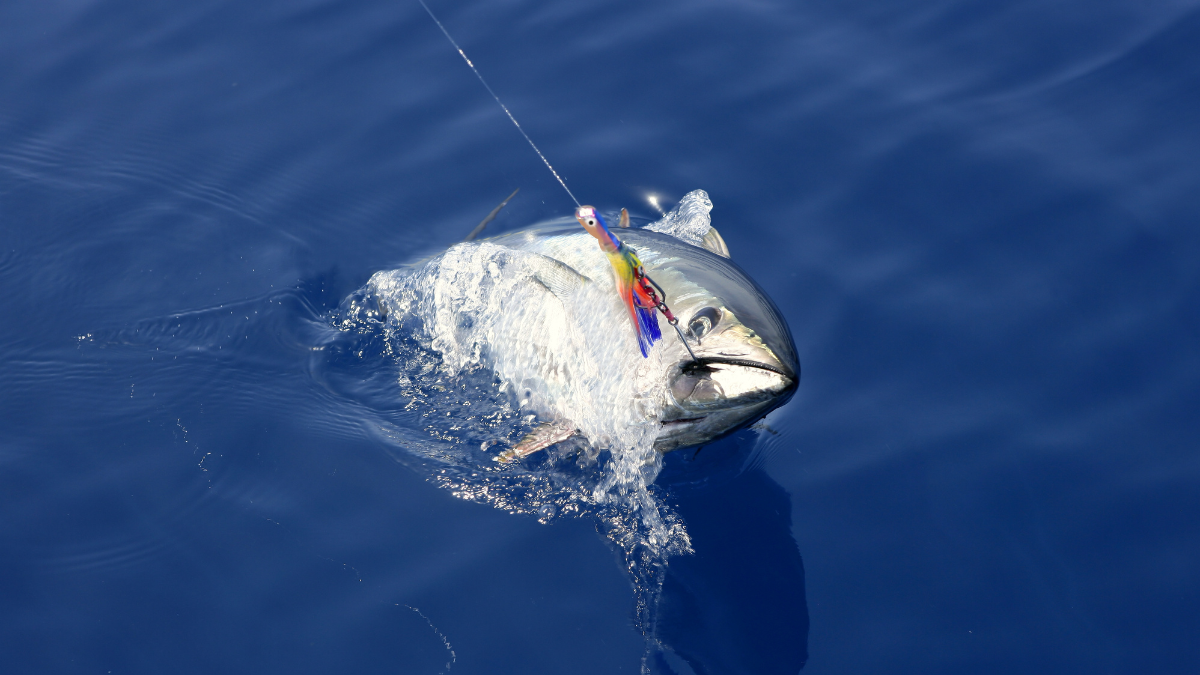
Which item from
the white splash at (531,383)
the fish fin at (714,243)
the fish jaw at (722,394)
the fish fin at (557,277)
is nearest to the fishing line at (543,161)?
the fish jaw at (722,394)

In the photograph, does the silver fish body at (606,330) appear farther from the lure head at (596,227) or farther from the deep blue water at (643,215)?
the deep blue water at (643,215)

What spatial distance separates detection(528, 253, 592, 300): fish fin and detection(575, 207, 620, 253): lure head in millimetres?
742

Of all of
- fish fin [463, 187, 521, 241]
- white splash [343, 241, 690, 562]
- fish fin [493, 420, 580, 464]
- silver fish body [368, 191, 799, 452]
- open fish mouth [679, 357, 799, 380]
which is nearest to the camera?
open fish mouth [679, 357, 799, 380]

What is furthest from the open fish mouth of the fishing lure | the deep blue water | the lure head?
the deep blue water

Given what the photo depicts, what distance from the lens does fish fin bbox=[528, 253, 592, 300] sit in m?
4.60

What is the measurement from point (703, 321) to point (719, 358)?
227mm

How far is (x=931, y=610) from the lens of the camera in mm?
4023

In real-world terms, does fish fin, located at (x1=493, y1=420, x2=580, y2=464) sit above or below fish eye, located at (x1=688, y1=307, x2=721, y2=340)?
below

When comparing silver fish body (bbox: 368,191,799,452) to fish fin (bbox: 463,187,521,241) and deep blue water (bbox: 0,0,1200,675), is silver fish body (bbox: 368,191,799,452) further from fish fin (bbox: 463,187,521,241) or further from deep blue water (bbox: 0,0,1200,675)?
deep blue water (bbox: 0,0,1200,675)

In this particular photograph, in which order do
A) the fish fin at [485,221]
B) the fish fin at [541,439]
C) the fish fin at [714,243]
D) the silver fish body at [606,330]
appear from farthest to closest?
1. the fish fin at [485,221]
2. the fish fin at [714,243]
3. the fish fin at [541,439]
4. the silver fish body at [606,330]

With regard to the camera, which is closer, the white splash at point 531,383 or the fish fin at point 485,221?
the white splash at point 531,383

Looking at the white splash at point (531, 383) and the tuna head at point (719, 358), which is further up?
the tuna head at point (719, 358)

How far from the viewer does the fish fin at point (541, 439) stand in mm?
4473

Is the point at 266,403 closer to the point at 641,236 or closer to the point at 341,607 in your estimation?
the point at 341,607
